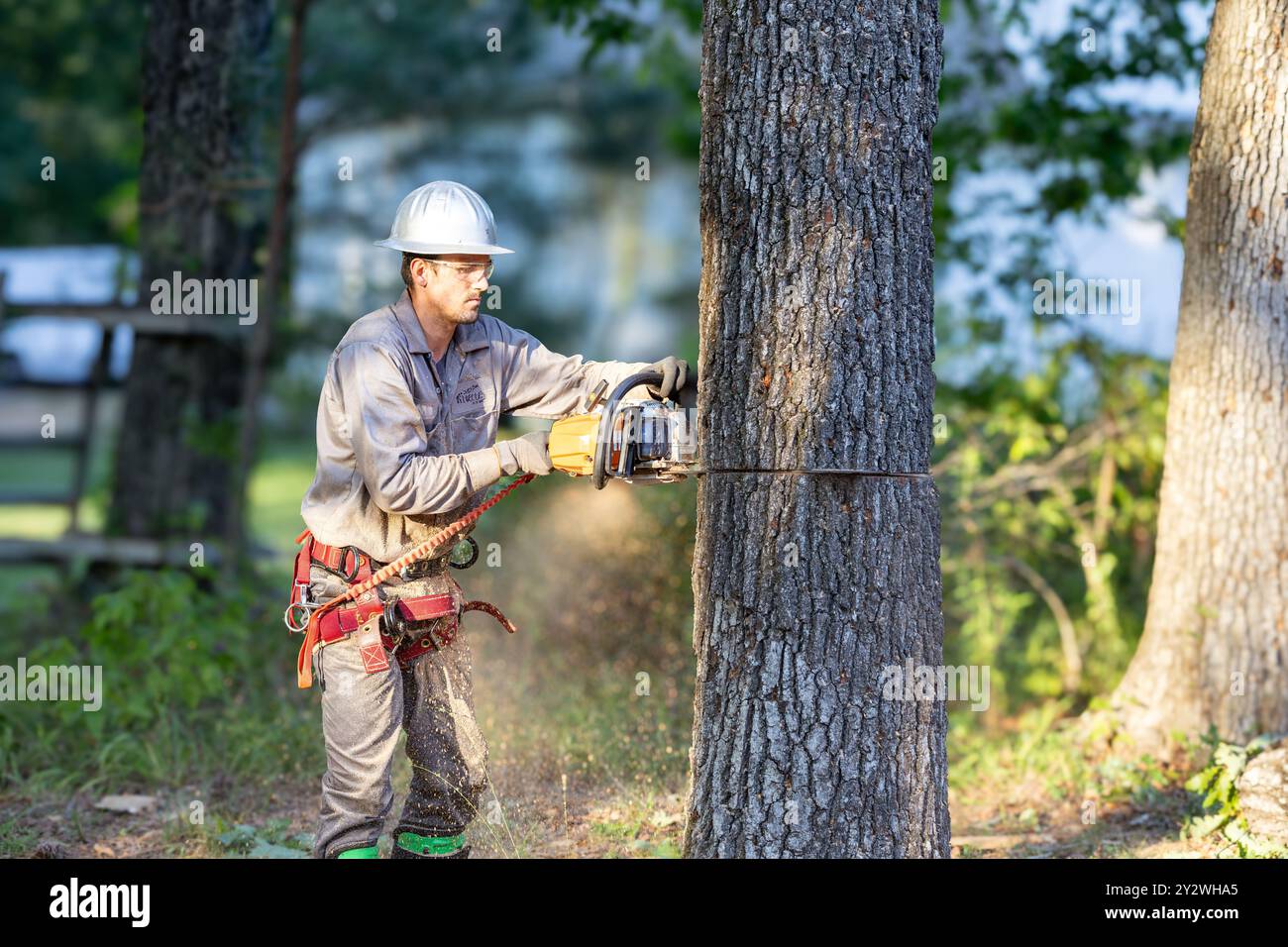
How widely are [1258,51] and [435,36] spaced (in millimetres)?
10936

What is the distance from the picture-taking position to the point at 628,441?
3.89 meters

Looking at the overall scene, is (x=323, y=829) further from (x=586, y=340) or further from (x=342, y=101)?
(x=586, y=340)

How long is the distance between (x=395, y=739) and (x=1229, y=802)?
9.57ft

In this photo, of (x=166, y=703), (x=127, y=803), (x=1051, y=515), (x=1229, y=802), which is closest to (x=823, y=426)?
(x=1229, y=802)

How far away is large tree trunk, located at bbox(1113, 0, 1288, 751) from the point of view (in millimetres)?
5281

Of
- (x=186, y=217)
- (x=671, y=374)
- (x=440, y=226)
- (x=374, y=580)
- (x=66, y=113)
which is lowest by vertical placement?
(x=374, y=580)

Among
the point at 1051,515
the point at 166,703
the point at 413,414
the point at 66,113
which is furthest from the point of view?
the point at 66,113

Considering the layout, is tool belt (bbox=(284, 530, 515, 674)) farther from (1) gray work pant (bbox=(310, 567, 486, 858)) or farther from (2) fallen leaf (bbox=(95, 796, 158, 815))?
(2) fallen leaf (bbox=(95, 796, 158, 815))

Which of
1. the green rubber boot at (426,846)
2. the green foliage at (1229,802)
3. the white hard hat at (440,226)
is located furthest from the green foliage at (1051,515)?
the white hard hat at (440,226)

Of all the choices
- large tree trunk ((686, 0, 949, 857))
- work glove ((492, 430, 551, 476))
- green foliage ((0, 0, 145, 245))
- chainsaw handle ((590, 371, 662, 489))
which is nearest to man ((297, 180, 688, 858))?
work glove ((492, 430, 551, 476))

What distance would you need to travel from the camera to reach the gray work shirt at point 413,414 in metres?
3.89

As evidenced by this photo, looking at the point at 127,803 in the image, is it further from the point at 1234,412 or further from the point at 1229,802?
the point at 1234,412

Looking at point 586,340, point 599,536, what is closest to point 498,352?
point 599,536

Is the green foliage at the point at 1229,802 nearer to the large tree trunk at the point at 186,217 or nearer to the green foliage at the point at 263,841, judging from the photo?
the green foliage at the point at 263,841
